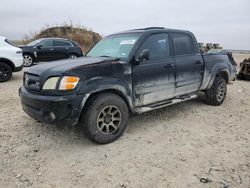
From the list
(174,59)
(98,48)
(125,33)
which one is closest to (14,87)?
(98,48)

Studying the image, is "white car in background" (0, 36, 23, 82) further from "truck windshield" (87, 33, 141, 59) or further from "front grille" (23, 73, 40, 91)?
"front grille" (23, 73, 40, 91)

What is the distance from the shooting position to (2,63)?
859cm

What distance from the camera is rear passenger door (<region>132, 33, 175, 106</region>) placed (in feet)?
14.0

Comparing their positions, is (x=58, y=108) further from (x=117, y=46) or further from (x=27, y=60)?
→ (x=27, y=60)

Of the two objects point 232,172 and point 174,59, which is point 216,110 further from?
point 232,172

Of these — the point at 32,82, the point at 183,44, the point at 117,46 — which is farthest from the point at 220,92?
the point at 32,82

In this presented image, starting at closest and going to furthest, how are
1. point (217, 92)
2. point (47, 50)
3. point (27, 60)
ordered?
point (217, 92)
point (27, 60)
point (47, 50)

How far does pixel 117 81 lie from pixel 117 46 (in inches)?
40.0

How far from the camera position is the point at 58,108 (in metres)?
3.49

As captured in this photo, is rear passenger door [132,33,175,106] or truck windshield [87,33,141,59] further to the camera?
truck windshield [87,33,141,59]

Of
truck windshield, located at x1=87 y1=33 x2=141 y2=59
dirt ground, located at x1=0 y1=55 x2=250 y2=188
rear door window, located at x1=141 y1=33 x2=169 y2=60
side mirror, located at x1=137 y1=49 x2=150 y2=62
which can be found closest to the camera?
dirt ground, located at x1=0 y1=55 x2=250 y2=188

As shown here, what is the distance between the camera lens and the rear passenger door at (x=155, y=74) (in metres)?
4.27

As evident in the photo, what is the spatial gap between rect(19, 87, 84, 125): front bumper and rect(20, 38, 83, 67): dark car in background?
32.5 ft

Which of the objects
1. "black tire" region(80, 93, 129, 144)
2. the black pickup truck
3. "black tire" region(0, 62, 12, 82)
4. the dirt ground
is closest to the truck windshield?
the black pickup truck
